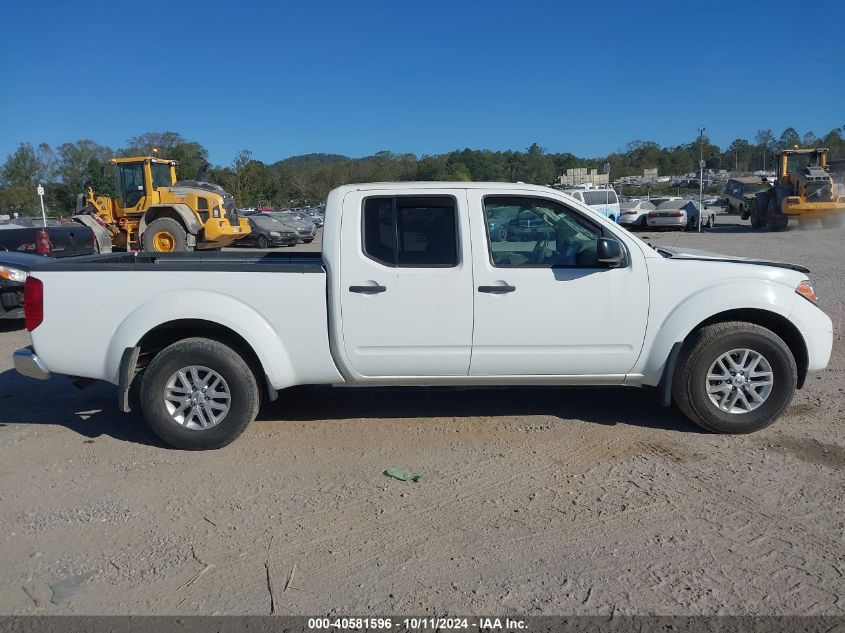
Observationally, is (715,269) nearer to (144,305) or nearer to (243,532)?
(243,532)

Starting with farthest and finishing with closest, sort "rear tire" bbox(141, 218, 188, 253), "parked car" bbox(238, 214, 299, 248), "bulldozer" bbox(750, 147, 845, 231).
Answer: "bulldozer" bbox(750, 147, 845, 231)
"parked car" bbox(238, 214, 299, 248)
"rear tire" bbox(141, 218, 188, 253)

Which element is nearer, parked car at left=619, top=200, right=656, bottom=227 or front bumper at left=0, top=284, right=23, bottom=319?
front bumper at left=0, top=284, right=23, bottom=319

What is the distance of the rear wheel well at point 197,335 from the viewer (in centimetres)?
501

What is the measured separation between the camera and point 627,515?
155 inches

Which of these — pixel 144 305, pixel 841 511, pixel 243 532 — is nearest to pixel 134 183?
pixel 144 305

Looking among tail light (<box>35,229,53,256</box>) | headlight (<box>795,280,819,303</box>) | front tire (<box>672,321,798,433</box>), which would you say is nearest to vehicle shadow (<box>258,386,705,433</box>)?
front tire (<box>672,321,798,433</box>)

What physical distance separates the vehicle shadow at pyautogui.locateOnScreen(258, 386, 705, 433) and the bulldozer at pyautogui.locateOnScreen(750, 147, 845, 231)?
23.6 meters

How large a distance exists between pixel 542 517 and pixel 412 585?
96cm

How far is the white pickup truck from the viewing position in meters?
4.89

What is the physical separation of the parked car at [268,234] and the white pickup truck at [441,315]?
67.1 ft

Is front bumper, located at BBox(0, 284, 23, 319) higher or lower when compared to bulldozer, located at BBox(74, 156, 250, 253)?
lower

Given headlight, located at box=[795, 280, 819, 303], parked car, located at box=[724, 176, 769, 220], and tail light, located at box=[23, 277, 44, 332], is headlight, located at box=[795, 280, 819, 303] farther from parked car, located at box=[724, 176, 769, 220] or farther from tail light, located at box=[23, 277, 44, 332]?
parked car, located at box=[724, 176, 769, 220]

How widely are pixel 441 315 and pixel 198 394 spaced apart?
5.93ft

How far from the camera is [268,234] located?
82.5ft
